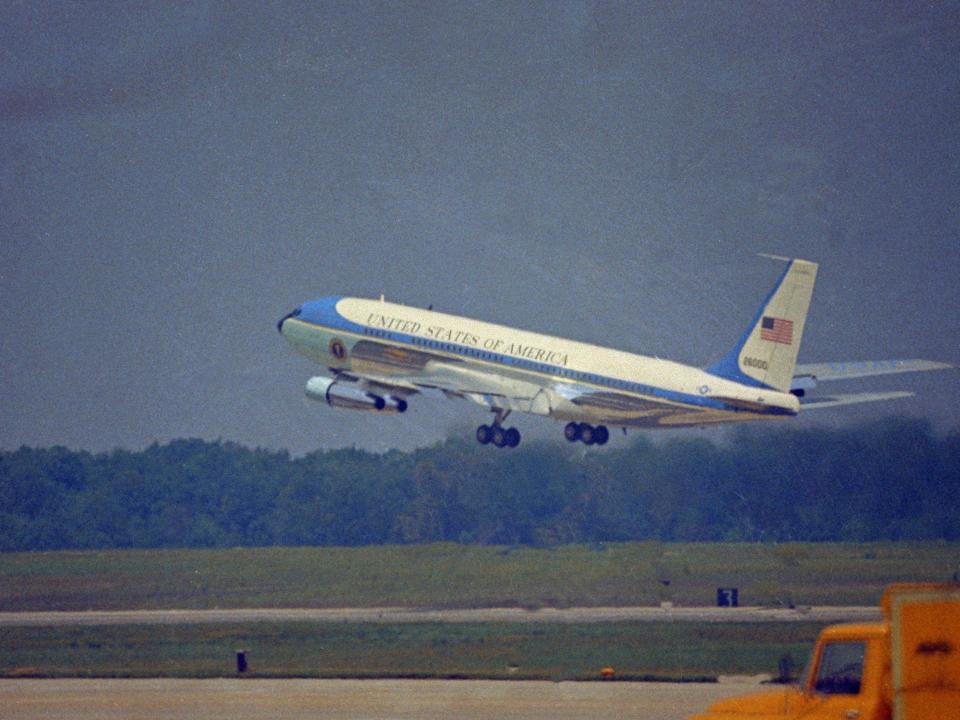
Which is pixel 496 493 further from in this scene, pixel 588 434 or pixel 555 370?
pixel 555 370

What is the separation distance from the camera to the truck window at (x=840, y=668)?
21.7 meters

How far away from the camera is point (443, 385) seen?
67.8 metres

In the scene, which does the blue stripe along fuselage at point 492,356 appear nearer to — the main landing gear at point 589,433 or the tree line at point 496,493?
the main landing gear at point 589,433

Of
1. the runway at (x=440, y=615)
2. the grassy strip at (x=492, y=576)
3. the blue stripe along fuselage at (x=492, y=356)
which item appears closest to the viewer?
the runway at (x=440, y=615)

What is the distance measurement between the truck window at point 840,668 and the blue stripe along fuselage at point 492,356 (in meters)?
36.5

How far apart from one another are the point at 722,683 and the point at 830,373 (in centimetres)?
2584

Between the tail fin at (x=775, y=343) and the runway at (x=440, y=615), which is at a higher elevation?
the tail fin at (x=775, y=343)

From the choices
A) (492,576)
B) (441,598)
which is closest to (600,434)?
(492,576)

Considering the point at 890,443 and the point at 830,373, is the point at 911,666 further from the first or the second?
the point at 890,443

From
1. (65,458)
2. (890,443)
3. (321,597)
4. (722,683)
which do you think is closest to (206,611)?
(321,597)

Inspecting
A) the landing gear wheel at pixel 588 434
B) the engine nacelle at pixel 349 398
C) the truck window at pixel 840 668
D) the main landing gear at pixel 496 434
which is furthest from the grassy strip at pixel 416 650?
the truck window at pixel 840 668

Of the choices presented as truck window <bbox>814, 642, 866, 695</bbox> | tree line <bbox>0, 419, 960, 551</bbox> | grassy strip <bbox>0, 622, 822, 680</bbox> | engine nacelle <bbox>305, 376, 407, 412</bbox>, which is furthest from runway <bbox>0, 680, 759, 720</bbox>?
tree line <bbox>0, 419, 960, 551</bbox>

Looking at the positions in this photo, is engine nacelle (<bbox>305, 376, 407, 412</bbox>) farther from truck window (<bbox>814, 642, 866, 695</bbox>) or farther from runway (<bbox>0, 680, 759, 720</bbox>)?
truck window (<bbox>814, 642, 866, 695</bbox>)

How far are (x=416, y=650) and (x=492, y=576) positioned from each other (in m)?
15.3
